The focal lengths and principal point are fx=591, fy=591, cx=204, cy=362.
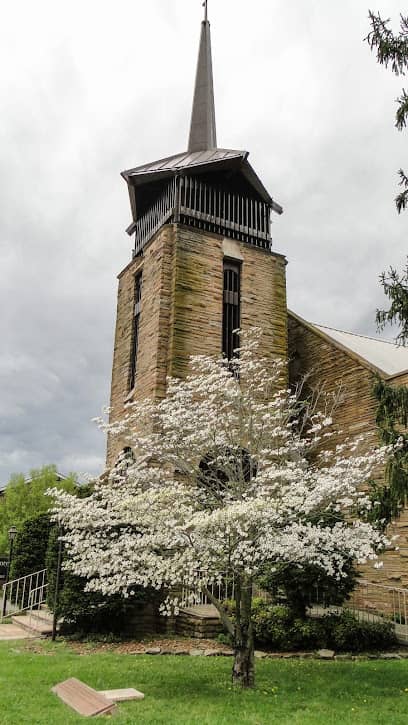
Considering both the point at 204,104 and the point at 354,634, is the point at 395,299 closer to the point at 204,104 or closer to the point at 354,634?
the point at 354,634

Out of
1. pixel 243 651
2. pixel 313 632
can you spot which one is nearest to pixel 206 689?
pixel 243 651

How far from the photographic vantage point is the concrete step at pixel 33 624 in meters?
12.6

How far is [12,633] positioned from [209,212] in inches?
543

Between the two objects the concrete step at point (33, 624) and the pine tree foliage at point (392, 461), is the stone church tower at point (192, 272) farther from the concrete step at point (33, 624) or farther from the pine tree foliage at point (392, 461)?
the pine tree foliage at point (392, 461)

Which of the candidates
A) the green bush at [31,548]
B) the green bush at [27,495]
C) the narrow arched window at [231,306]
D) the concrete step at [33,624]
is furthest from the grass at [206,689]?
the green bush at [27,495]

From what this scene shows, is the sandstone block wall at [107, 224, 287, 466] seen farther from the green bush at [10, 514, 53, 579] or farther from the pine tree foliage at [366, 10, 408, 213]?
the pine tree foliage at [366, 10, 408, 213]

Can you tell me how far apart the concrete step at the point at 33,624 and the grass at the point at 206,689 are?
157 cm

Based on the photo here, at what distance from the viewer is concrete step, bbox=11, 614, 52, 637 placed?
12.6 m

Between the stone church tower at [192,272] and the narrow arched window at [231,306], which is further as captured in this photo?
the narrow arched window at [231,306]

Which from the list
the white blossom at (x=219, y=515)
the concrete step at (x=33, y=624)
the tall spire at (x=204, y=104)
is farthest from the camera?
the tall spire at (x=204, y=104)

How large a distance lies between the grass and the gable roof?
10610mm

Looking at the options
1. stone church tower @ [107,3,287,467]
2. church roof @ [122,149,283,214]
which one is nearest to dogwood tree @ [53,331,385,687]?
stone church tower @ [107,3,287,467]

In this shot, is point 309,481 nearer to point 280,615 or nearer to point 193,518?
point 193,518

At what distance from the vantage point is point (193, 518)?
7.85m
